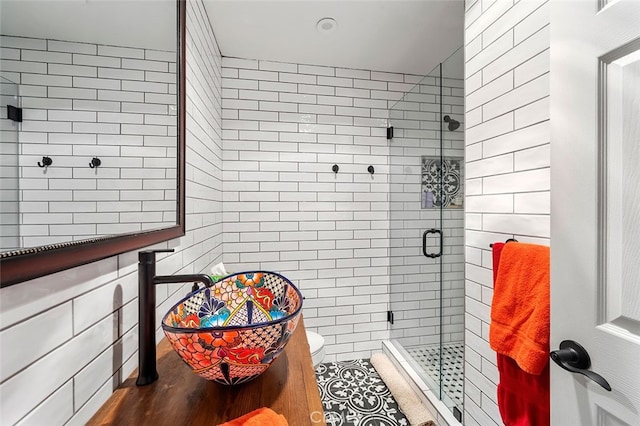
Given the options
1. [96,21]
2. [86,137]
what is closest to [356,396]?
[86,137]

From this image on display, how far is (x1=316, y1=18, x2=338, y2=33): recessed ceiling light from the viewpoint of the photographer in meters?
1.78

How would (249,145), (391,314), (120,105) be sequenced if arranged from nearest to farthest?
(120,105)
(249,145)
(391,314)

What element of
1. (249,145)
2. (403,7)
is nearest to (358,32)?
(403,7)

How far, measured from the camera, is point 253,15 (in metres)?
1.73

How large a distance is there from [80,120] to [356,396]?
2165 mm

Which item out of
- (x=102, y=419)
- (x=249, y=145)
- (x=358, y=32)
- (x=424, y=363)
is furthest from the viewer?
(x=249, y=145)

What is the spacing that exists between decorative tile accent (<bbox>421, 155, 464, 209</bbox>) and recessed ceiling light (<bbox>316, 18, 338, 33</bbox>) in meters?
1.12

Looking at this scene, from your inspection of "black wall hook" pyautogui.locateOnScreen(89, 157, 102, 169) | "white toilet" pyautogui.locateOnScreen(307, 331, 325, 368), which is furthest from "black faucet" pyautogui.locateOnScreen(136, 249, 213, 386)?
"white toilet" pyautogui.locateOnScreen(307, 331, 325, 368)

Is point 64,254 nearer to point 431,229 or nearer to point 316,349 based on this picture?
point 316,349

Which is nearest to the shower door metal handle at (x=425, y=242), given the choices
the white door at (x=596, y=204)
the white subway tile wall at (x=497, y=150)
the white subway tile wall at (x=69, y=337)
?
the white subway tile wall at (x=497, y=150)

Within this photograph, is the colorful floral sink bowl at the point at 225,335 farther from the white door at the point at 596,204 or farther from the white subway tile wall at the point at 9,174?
the white door at the point at 596,204

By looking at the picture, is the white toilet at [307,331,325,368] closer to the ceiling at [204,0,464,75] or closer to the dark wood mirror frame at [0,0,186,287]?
the dark wood mirror frame at [0,0,186,287]

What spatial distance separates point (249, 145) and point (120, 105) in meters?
1.53

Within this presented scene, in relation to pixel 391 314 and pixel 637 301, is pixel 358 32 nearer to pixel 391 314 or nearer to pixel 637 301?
pixel 637 301
